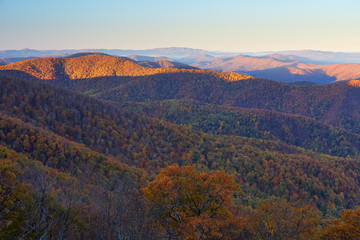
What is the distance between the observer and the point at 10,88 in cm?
6781

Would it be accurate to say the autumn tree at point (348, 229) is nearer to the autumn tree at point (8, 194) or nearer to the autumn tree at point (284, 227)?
the autumn tree at point (284, 227)

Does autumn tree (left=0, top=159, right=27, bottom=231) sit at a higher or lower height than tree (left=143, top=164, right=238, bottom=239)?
higher

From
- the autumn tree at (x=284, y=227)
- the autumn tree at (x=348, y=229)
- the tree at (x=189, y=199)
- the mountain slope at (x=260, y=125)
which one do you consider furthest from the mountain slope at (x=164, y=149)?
the mountain slope at (x=260, y=125)

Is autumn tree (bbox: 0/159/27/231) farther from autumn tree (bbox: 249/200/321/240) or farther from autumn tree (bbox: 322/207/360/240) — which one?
autumn tree (bbox: 322/207/360/240)

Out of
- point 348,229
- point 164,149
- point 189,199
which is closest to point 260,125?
point 164,149

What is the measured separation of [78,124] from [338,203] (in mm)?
73689

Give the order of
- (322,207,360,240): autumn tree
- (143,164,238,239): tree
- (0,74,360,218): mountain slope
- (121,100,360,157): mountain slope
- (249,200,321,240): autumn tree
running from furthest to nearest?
(121,100,360,157): mountain slope → (0,74,360,218): mountain slope → (249,200,321,240): autumn tree → (322,207,360,240): autumn tree → (143,164,238,239): tree

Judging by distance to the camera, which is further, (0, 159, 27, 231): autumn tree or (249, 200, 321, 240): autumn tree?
(249, 200, 321, 240): autumn tree

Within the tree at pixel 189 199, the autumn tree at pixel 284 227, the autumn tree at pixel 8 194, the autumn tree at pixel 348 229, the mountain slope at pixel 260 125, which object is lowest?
the mountain slope at pixel 260 125

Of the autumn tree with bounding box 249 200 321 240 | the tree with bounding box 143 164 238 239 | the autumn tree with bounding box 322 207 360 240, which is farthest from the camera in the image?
the autumn tree with bounding box 249 200 321 240

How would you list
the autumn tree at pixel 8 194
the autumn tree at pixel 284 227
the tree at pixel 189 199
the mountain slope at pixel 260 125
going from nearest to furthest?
the autumn tree at pixel 8 194 → the tree at pixel 189 199 → the autumn tree at pixel 284 227 → the mountain slope at pixel 260 125

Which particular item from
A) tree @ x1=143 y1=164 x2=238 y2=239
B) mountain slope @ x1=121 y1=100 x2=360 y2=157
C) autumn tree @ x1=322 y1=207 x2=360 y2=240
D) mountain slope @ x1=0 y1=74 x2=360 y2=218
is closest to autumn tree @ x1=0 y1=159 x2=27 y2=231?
tree @ x1=143 y1=164 x2=238 y2=239

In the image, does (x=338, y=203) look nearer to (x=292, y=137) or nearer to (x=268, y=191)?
(x=268, y=191)

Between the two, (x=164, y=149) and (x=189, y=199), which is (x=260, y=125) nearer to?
(x=164, y=149)
